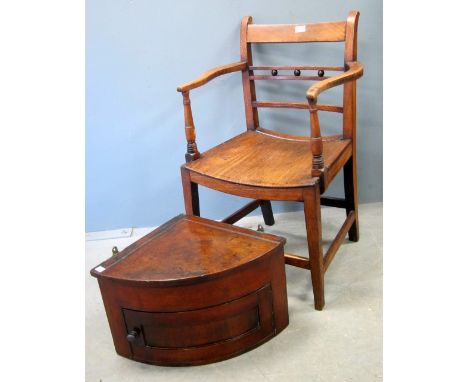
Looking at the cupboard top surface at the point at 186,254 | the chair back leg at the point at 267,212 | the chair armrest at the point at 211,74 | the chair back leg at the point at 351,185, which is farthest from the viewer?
the chair back leg at the point at 267,212

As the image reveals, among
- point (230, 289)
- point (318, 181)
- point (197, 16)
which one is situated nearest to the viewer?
point (230, 289)

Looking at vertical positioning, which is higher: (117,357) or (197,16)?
(197,16)

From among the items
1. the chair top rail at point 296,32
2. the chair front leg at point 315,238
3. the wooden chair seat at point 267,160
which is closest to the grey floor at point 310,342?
the chair front leg at point 315,238

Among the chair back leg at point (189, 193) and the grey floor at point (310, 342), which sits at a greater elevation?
the chair back leg at point (189, 193)

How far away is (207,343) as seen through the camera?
1365 mm

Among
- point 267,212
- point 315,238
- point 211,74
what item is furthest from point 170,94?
point 315,238

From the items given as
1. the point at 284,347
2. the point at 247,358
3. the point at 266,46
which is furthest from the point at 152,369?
the point at 266,46

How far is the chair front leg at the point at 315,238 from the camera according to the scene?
1423 millimetres

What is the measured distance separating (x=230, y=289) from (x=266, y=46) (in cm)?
106

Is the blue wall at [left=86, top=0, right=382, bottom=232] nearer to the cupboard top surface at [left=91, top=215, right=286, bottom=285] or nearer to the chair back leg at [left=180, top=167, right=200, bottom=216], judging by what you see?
the chair back leg at [left=180, top=167, right=200, bottom=216]

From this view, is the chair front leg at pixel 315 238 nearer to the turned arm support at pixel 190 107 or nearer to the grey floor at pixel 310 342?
the grey floor at pixel 310 342

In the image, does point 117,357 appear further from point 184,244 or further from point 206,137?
point 206,137

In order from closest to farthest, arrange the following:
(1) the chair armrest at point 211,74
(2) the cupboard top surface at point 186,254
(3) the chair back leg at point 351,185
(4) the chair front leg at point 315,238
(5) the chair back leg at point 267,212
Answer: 1. (2) the cupboard top surface at point 186,254
2. (4) the chair front leg at point 315,238
3. (1) the chair armrest at point 211,74
4. (3) the chair back leg at point 351,185
5. (5) the chair back leg at point 267,212

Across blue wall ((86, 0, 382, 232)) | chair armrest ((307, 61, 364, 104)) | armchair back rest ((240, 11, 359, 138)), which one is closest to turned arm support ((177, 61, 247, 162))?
armchair back rest ((240, 11, 359, 138))
